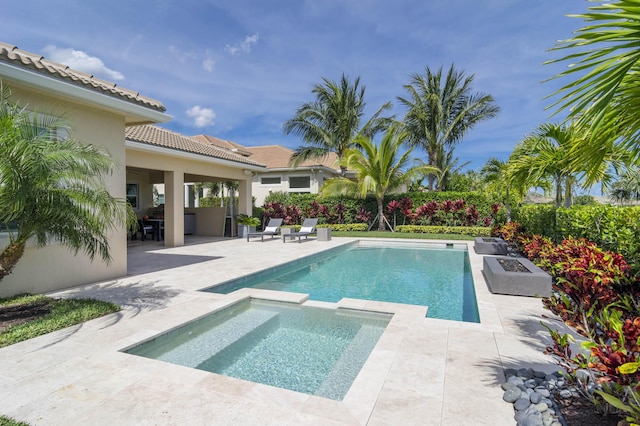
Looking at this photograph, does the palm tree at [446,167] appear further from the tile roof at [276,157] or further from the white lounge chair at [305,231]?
the white lounge chair at [305,231]

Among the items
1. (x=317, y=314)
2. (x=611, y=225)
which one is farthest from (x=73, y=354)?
(x=611, y=225)

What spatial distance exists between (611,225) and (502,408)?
538 cm

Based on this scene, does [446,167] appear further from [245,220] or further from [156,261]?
[156,261]

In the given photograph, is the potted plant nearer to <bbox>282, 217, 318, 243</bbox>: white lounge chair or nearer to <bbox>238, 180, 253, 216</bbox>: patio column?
<bbox>238, 180, 253, 216</bbox>: patio column

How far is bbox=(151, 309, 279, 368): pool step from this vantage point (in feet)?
15.2

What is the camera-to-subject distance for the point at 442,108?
87.4ft

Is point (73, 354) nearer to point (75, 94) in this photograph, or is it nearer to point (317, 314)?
point (317, 314)

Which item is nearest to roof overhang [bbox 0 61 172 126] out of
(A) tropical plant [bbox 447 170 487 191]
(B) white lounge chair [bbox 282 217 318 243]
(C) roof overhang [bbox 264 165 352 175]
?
(B) white lounge chair [bbox 282 217 318 243]

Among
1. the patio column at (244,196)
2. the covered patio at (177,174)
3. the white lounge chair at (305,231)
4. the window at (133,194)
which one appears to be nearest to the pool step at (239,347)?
the covered patio at (177,174)

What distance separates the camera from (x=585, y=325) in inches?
122

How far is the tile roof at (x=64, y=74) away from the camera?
619 cm

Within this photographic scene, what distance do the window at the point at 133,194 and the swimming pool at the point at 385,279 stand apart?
43.9ft

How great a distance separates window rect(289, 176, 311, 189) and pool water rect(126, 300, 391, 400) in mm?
23978

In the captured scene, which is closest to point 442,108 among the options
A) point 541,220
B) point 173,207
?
point 541,220
